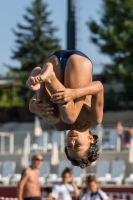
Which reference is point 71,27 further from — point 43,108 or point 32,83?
point 32,83

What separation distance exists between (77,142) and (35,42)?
37657 millimetres

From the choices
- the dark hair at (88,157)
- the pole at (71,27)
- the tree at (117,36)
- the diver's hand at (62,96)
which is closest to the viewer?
the diver's hand at (62,96)

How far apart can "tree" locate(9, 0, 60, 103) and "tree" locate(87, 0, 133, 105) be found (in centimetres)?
1312

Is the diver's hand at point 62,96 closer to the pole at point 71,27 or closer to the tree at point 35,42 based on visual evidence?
the pole at point 71,27

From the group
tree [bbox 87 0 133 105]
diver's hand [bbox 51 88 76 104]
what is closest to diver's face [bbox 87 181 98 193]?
diver's hand [bbox 51 88 76 104]

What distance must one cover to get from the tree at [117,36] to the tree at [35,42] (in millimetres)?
13121

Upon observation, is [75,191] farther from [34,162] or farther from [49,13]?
[49,13]

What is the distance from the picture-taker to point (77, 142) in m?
7.01

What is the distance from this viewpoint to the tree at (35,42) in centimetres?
4325

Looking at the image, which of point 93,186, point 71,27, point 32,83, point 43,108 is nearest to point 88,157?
point 43,108

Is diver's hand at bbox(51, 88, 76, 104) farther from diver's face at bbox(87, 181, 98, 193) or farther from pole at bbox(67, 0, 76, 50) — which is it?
pole at bbox(67, 0, 76, 50)

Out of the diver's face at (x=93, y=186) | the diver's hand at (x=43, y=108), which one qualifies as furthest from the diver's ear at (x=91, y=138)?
Result: the diver's face at (x=93, y=186)

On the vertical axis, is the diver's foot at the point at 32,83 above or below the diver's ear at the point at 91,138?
above

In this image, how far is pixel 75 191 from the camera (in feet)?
44.4
